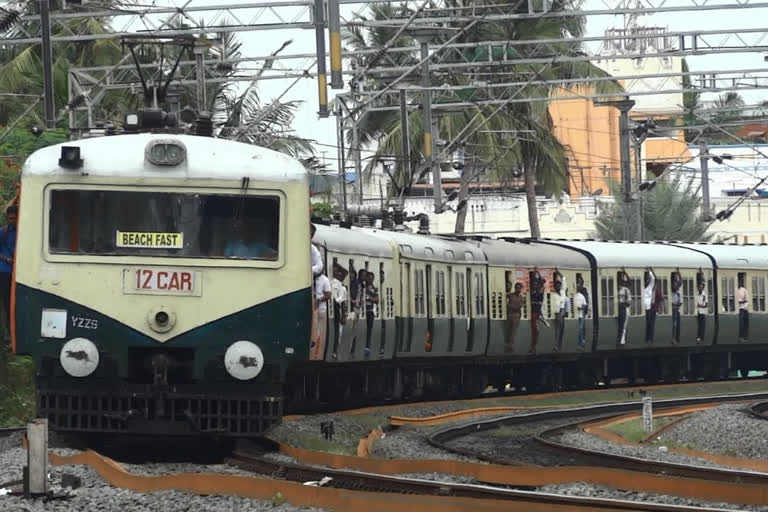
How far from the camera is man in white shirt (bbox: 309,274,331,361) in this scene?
637 inches

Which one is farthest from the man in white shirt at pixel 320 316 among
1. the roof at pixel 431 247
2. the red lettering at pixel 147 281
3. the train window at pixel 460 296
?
the train window at pixel 460 296

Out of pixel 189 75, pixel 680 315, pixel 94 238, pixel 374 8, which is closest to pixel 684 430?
pixel 94 238

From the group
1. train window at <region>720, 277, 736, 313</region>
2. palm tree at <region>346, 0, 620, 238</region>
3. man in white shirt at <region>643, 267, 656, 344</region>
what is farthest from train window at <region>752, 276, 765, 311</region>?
palm tree at <region>346, 0, 620, 238</region>

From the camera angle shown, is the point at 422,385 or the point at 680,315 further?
the point at 680,315

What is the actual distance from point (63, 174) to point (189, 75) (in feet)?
69.6

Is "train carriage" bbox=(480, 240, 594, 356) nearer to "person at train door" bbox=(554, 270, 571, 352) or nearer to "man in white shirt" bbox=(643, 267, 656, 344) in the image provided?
"person at train door" bbox=(554, 270, 571, 352)

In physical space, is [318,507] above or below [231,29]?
below

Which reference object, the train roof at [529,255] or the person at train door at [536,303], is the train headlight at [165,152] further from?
the person at train door at [536,303]

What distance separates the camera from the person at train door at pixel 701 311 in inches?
1344

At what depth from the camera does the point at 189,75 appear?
3578 cm

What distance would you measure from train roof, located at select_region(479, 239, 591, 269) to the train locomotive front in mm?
13613

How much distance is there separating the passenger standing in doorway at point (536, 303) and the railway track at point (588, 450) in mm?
3423

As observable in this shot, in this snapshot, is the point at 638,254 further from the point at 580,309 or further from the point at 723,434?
the point at 723,434

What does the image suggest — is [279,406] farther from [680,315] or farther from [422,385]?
[680,315]
